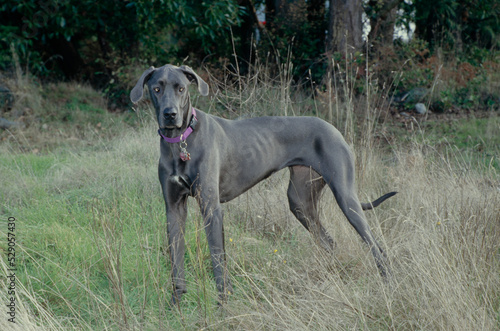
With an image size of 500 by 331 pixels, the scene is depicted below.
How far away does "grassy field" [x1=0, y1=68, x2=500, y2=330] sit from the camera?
2.57 m

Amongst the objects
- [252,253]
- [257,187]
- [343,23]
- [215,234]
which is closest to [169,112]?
[215,234]

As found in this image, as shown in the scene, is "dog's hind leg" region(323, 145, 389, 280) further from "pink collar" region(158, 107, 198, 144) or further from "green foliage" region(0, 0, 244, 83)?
"green foliage" region(0, 0, 244, 83)

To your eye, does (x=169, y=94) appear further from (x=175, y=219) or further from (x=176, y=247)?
(x=176, y=247)

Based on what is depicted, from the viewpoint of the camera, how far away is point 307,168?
13.1 feet

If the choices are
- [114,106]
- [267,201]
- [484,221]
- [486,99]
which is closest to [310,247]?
[267,201]

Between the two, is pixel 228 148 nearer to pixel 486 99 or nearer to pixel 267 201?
pixel 267 201

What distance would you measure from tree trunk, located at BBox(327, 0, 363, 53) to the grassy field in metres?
2.77

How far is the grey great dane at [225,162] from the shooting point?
323 cm

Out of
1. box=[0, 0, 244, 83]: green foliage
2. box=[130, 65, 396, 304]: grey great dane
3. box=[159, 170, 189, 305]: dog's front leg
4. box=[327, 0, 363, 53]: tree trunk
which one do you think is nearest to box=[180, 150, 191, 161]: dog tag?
box=[130, 65, 396, 304]: grey great dane

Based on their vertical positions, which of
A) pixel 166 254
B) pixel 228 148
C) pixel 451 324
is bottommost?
pixel 166 254

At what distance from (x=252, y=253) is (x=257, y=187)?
1.45 m

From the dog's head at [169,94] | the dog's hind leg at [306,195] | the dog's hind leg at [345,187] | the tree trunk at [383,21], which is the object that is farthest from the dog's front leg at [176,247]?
the tree trunk at [383,21]

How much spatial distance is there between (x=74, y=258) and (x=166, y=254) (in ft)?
2.10

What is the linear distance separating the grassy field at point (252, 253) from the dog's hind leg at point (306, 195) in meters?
0.16
